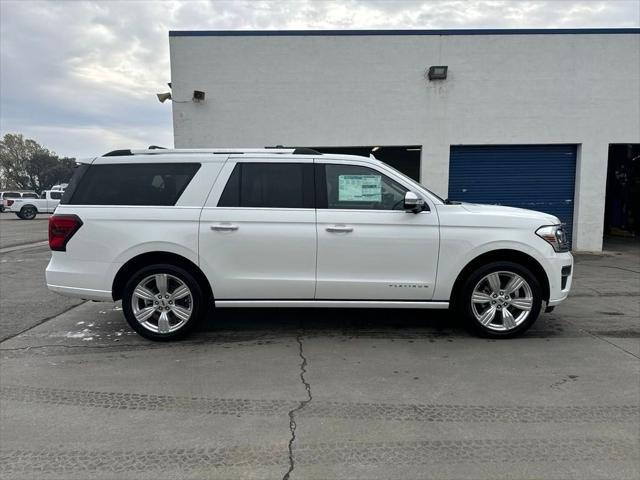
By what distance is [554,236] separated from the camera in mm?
4973

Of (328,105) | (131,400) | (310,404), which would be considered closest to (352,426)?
(310,404)

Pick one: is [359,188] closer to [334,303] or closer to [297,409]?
[334,303]

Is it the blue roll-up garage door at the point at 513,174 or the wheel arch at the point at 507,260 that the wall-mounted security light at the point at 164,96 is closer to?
the blue roll-up garage door at the point at 513,174

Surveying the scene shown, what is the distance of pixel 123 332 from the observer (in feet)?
18.0

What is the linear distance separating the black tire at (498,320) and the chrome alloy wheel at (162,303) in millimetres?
2912

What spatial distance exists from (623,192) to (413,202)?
16.5 metres

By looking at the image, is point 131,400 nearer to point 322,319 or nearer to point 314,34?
point 322,319

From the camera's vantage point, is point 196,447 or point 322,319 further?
point 322,319

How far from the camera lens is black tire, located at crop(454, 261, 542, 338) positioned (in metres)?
4.94

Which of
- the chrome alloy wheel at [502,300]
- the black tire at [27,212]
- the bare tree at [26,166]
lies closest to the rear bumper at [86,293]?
the chrome alloy wheel at [502,300]

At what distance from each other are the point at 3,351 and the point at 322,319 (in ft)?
11.4

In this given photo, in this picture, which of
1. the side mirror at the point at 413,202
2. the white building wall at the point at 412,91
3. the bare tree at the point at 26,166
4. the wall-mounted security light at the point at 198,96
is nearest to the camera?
the side mirror at the point at 413,202

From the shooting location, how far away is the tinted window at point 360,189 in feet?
16.4

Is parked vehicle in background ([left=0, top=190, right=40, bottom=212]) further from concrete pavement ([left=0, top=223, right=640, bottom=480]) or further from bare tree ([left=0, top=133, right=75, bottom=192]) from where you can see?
bare tree ([left=0, top=133, right=75, bottom=192])
